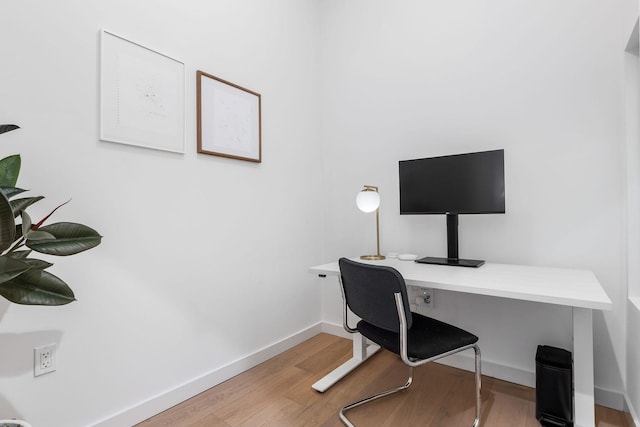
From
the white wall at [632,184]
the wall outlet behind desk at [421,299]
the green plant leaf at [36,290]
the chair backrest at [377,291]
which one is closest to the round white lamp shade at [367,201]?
the chair backrest at [377,291]

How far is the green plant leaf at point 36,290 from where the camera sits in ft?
3.26

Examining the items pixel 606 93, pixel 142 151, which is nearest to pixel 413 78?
pixel 606 93

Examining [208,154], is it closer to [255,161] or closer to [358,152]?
[255,161]

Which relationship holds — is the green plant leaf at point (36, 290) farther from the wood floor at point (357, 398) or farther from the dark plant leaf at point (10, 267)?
the wood floor at point (357, 398)

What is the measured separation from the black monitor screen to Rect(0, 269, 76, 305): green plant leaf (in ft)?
5.85

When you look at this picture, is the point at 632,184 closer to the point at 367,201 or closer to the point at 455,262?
the point at 455,262

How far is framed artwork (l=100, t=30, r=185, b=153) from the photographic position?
59.9 inches

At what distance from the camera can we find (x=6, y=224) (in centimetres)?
88

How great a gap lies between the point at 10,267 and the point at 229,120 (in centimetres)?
144

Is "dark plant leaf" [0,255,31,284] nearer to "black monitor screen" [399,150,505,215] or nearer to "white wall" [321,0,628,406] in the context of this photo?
"black monitor screen" [399,150,505,215]

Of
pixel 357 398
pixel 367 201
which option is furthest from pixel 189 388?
pixel 367 201

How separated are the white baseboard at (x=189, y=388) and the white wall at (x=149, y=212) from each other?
0.03 meters

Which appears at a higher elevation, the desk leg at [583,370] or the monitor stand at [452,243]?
the monitor stand at [452,243]

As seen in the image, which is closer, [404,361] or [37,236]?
[37,236]
